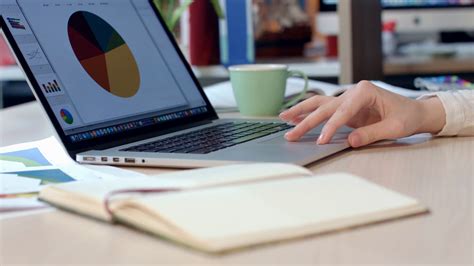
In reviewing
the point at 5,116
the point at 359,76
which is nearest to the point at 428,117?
the point at 5,116

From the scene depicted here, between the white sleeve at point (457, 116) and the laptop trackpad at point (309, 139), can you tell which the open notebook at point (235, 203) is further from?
the white sleeve at point (457, 116)

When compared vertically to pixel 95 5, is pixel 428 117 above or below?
below

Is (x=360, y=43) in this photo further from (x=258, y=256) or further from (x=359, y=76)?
(x=258, y=256)

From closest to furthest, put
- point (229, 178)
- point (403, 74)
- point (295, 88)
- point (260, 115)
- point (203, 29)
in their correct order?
point (229, 178), point (260, 115), point (295, 88), point (203, 29), point (403, 74)

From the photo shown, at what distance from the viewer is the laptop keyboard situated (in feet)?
3.07

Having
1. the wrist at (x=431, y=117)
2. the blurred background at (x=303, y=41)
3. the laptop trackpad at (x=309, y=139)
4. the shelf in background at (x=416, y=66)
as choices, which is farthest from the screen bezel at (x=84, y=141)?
the shelf in background at (x=416, y=66)

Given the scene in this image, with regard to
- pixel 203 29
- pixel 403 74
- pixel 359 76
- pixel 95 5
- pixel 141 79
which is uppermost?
pixel 95 5

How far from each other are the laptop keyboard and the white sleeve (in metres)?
0.21

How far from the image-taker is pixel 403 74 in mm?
2818

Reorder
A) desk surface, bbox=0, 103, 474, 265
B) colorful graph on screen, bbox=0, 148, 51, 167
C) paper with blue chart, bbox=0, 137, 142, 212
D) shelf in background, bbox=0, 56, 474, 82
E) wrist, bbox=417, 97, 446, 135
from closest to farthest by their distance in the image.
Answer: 1. desk surface, bbox=0, 103, 474, 265
2. paper with blue chart, bbox=0, 137, 142, 212
3. colorful graph on screen, bbox=0, 148, 51, 167
4. wrist, bbox=417, 97, 446, 135
5. shelf in background, bbox=0, 56, 474, 82

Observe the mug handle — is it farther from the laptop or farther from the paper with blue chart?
the paper with blue chart

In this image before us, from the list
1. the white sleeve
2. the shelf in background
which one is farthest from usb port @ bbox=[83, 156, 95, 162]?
the shelf in background

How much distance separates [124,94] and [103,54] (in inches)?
2.3

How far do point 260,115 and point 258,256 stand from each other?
0.75 meters
